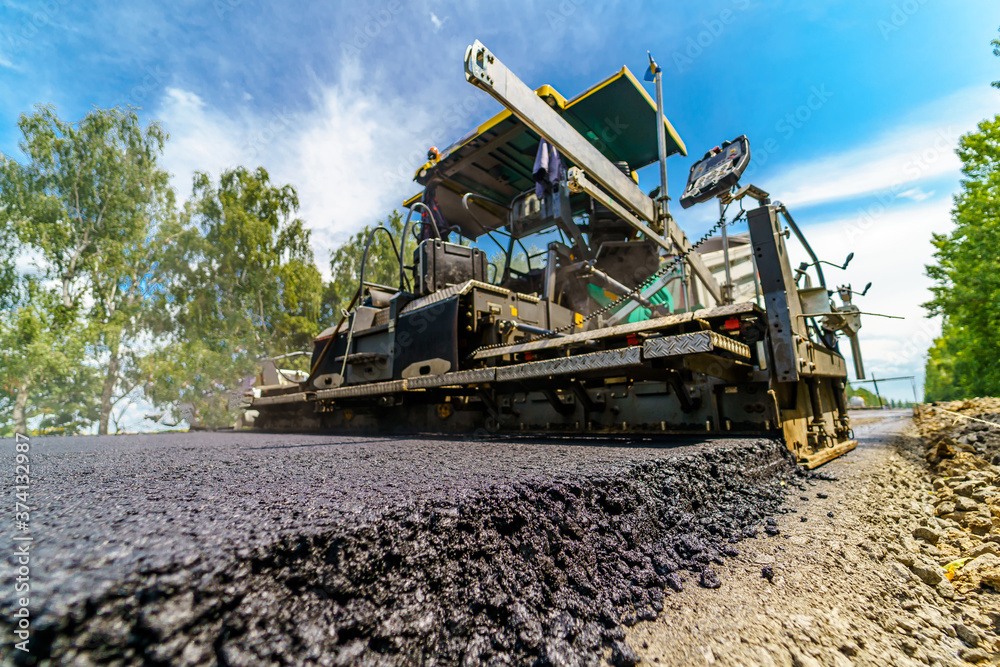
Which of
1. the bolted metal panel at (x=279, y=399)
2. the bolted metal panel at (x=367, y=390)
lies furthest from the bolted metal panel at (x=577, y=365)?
the bolted metal panel at (x=279, y=399)

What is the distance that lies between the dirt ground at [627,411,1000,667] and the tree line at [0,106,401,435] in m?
17.9

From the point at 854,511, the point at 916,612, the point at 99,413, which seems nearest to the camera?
the point at 916,612

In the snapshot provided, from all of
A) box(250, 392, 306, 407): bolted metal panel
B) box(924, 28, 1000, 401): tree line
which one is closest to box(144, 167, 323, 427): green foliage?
box(250, 392, 306, 407): bolted metal panel

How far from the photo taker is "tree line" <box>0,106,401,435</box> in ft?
53.9

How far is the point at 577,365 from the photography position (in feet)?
9.50

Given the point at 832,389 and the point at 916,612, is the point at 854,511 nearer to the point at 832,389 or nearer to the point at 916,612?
the point at 916,612

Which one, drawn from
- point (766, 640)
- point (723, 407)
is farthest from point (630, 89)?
point (766, 640)

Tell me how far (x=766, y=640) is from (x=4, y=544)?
5.27 feet

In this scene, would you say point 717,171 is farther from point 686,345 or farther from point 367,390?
point 367,390

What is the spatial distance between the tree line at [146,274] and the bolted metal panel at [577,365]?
52.1 ft

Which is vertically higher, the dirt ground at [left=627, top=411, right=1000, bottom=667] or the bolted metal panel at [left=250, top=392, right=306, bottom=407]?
the bolted metal panel at [left=250, top=392, right=306, bottom=407]

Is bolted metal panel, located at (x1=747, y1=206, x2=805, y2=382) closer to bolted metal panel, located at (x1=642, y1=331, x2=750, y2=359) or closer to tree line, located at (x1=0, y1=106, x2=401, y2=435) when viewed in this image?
bolted metal panel, located at (x1=642, y1=331, x2=750, y2=359)

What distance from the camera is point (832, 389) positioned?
4.50 m

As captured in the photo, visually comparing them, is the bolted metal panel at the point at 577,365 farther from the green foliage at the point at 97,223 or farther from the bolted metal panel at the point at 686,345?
the green foliage at the point at 97,223
